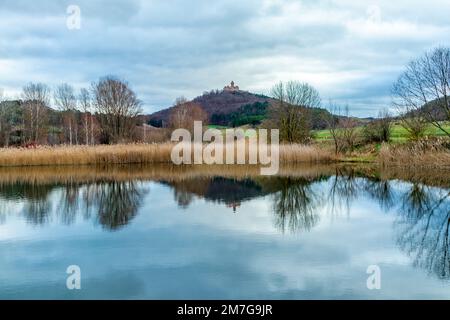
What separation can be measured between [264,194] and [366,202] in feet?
8.56

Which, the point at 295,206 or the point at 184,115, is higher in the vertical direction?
the point at 184,115

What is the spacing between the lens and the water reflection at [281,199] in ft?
22.5

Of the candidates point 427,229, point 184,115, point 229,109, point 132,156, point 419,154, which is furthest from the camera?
point 229,109

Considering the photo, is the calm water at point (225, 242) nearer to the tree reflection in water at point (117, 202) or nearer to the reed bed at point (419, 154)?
the tree reflection in water at point (117, 202)

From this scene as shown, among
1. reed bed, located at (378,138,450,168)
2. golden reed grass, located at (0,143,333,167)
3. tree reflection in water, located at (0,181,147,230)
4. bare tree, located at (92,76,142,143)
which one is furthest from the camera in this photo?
bare tree, located at (92,76,142,143)

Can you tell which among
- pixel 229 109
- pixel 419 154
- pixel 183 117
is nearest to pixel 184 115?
pixel 183 117

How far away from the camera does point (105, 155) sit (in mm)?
21266

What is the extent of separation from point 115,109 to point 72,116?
8.47m

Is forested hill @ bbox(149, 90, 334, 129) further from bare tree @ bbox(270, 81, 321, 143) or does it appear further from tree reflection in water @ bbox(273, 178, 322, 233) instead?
tree reflection in water @ bbox(273, 178, 322, 233)

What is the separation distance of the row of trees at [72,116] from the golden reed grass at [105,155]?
8.07 m

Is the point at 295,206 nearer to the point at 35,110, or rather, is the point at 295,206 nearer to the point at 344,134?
the point at 344,134

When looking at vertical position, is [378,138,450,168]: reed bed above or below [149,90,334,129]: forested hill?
below

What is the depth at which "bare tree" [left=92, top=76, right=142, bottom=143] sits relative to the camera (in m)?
32.0

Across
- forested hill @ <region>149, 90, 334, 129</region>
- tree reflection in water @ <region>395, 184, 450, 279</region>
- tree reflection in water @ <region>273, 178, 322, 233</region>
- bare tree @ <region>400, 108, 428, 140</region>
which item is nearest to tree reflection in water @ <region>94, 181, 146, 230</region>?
tree reflection in water @ <region>273, 178, 322, 233</region>
